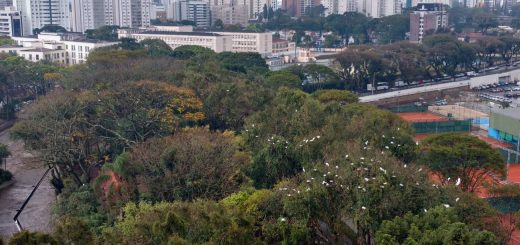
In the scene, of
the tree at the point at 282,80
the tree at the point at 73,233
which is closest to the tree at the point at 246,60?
the tree at the point at 282,80

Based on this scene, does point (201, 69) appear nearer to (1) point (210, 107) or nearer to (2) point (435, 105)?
(1) point (210, 107)

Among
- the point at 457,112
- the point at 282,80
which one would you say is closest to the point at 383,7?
the point at 457,112

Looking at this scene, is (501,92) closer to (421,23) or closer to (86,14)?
(421,23)

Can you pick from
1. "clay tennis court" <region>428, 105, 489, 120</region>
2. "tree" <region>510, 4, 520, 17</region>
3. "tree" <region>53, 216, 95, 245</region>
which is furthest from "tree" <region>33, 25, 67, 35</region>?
"tree" <region>510, 4, 520, 17</region>

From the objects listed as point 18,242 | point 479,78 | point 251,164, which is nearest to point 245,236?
point 18,242

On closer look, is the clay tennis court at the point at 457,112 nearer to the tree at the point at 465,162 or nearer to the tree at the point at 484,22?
the tree at the point at 465,162

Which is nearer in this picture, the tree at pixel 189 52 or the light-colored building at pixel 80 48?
the tree at pixel 189 52
